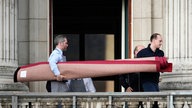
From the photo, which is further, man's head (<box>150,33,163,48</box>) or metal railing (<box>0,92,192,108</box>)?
man's head (<box>150,33,163,48</box>)

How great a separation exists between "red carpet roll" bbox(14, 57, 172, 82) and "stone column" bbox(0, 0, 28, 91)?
63.3 inches

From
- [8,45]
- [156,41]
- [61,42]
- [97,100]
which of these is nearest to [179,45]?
[156,41]

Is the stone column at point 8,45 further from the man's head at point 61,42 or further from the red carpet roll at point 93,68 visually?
the man's head at point 61,42

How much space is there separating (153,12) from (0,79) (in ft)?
14.9

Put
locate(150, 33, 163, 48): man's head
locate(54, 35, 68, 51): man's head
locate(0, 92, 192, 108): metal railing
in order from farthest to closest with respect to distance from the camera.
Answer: locate(54, 35, 68, 51): man's head
locate(150, 33, 163, 48): man's head
locate(0, 92, 192, 108): metal railing

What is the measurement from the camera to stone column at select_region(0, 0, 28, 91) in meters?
24.3

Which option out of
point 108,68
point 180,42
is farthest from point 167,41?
point 108,68

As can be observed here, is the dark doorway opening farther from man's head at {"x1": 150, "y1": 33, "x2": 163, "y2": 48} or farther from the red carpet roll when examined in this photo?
man's head at {"x1": 150, "y1": 33, "x2": 163, "y2": 48}

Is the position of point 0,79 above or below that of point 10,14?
below

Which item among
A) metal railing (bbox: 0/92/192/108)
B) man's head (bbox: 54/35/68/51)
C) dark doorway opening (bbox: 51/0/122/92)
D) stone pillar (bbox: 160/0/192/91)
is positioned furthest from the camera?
dark doorway opening (bbox: 51/0/122/92)

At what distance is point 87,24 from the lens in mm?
27906

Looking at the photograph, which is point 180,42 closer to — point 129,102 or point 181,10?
point 181,10

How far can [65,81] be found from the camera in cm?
2248

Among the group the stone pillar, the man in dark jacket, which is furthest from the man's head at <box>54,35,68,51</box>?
the stone pillar
